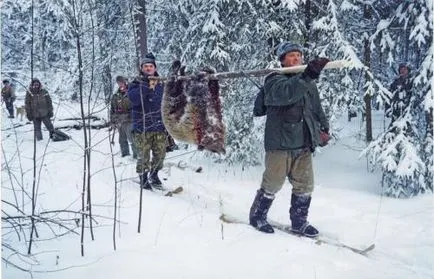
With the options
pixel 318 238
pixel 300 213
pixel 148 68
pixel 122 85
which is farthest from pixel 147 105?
pixel 122 85

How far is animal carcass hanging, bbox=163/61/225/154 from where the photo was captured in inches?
203

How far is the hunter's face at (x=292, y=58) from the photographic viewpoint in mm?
4977

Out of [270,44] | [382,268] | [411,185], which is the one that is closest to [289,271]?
[382,268]

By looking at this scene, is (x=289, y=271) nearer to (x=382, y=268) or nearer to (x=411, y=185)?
(x=382, y=268)

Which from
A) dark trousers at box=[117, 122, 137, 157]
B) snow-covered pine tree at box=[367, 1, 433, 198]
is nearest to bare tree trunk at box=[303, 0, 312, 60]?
snow-covered pine tree at box=[367, 1, 433, 198]

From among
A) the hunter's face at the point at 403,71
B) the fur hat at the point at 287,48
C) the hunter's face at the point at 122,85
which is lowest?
the hunter's face at the point at 122,85

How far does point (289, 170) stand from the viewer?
515 cm

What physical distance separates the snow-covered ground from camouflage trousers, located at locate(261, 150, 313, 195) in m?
0.56

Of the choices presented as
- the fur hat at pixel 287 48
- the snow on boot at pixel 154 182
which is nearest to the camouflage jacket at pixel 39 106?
the snow on boot at pixel 154 182

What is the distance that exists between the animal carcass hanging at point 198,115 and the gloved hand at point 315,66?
1.18 metres

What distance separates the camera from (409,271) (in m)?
3.97

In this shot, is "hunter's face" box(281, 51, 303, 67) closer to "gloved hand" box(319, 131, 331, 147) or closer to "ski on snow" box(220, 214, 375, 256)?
"gloved hand" box(319, 131, 331, 147)

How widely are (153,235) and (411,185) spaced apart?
16.1 feet

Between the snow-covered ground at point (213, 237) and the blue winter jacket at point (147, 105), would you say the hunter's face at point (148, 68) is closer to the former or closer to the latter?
the blue winter jacket at point (147, 105)
